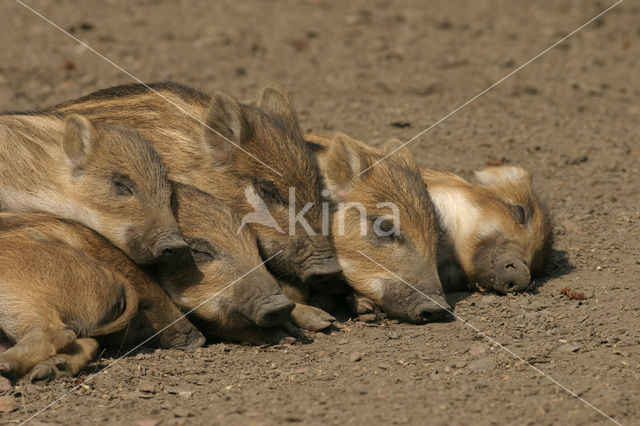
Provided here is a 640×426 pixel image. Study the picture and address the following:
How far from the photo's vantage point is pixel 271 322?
4828mm

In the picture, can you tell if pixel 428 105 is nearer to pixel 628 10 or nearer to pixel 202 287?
pixel 202 287

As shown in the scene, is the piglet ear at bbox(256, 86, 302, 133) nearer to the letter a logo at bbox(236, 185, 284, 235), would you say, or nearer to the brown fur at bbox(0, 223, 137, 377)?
the letter a logo at bbox(236, 185, 284, 235)

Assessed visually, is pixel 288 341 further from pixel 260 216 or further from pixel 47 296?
pixel 47 296

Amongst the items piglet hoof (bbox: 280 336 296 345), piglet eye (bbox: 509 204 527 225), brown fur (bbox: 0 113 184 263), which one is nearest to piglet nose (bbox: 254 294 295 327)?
piglet hoof (bbox: 280 336 296 345)

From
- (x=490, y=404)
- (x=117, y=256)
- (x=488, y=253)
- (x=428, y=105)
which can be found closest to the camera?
(x=490, y=404)

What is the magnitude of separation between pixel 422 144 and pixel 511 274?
230 centimetres

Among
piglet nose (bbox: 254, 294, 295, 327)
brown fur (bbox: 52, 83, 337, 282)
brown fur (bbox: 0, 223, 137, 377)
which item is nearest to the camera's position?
brown fur (bbox: 0, 223, 137, 377)

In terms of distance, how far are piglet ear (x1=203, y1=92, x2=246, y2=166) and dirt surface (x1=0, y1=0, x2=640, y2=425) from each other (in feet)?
4.24

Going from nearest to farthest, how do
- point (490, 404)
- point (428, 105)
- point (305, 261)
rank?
point (490, 404), point (305, 261), point (428, 105)

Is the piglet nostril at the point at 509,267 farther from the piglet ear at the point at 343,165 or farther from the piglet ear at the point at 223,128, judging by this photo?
the piglet ear at the point at 223,128

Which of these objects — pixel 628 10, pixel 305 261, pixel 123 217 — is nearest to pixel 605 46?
pixel 628 10

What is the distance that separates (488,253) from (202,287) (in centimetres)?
205

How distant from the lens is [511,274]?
5.62 m

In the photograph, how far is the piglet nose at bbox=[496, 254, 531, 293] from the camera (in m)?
5.59
